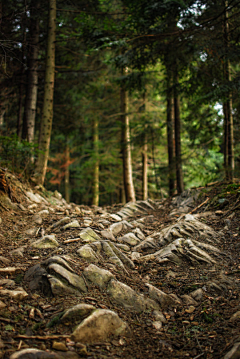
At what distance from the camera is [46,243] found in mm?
3334

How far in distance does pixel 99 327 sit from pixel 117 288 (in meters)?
0.58

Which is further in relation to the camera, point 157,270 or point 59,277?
point 157,270

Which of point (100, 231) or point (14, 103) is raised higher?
point (14, 103)

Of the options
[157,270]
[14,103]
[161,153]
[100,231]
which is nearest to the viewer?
[157,270]

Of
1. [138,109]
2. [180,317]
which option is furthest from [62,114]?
[180,317]

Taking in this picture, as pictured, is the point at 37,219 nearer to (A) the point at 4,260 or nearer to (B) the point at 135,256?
(A) the point at 4,260

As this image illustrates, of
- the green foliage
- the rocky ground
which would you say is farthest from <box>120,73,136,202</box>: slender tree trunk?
the rocky ground

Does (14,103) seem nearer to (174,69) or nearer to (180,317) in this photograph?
(174,69)

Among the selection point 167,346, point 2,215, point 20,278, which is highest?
point 2,215

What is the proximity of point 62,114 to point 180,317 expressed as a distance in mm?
10460

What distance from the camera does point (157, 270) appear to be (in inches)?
126

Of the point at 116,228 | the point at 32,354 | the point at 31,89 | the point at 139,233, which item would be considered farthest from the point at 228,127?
the point at 31,89

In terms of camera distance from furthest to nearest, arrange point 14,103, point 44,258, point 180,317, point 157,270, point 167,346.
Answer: point 14,103
point 157,270
point 44,258
point 180,317
point 167,346

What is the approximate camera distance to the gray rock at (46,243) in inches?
129
